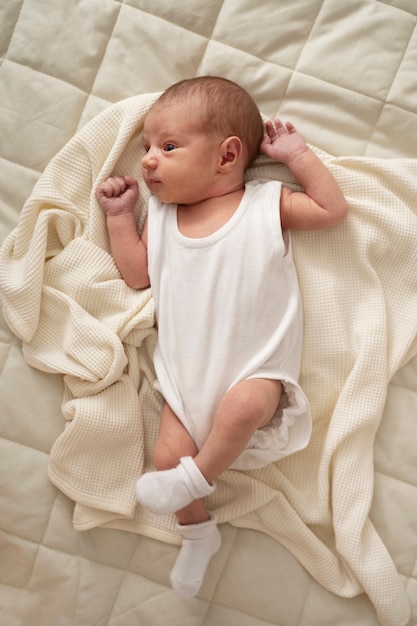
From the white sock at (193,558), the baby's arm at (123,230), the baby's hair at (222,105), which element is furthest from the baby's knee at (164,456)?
the baby's hair at (222,105)

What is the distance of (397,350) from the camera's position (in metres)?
1.41

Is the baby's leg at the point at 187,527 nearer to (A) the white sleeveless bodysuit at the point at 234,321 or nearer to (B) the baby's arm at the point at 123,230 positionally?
(A) the white sleeveless bodysuit at the point at 234,321

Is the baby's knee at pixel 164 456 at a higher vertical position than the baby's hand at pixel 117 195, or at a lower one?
lower

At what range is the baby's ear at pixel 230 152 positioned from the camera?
1.34m

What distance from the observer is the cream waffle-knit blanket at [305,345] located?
136cm

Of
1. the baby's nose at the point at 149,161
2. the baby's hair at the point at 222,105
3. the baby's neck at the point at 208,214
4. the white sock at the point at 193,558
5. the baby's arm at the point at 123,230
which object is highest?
the baby's hair at the point at 222,105

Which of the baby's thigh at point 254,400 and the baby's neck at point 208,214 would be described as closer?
the baby's thigh at point 254,400

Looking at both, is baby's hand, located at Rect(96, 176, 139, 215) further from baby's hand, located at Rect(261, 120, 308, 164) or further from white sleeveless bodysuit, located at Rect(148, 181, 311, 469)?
baby's hand, located at Rect(261, 120, 308, 164)

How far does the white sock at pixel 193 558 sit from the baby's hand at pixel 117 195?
2.10 ft

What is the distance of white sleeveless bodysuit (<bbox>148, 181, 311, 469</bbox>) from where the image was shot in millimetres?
1334

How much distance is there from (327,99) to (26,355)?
819mm

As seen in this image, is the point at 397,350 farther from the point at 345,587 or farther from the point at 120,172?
the point at 120,172

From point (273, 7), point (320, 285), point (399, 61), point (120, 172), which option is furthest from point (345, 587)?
point (273, 7)

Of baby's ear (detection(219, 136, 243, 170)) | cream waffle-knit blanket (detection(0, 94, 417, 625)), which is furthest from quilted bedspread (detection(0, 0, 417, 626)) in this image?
baby's ear (detection(219, 136, 243, 170))
